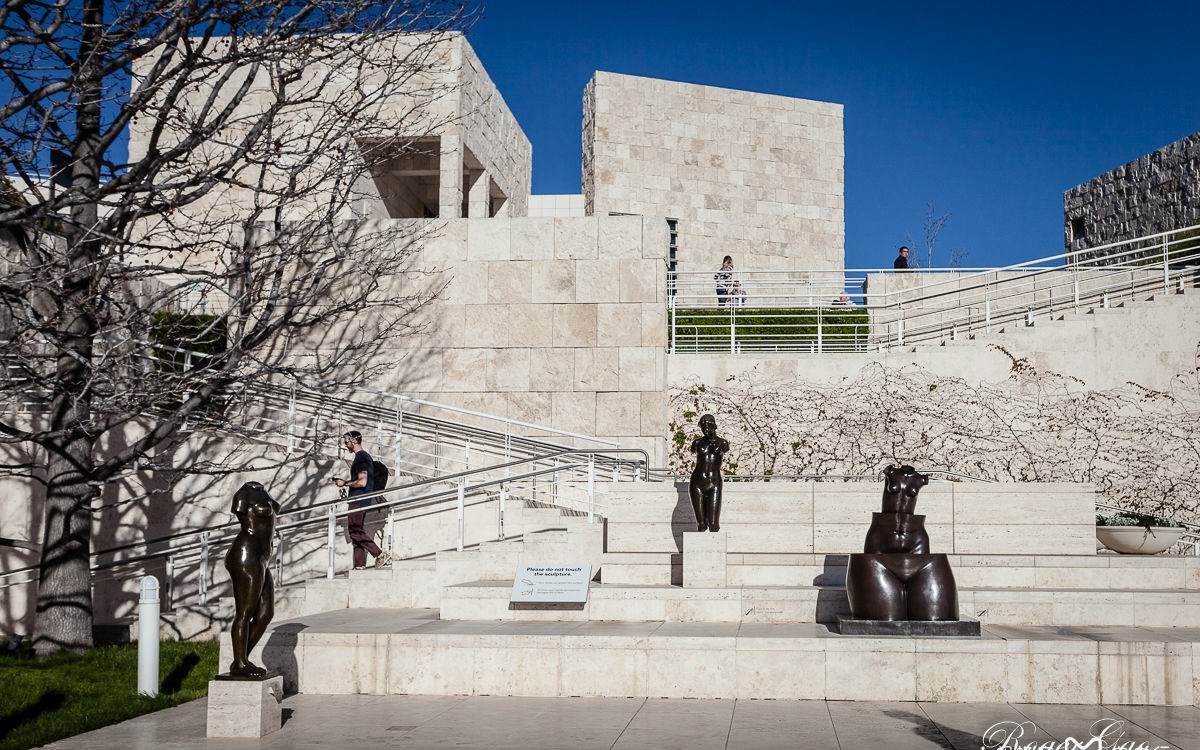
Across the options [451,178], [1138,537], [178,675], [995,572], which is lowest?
[178,675]

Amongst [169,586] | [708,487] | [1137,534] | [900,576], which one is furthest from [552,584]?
[1137,534]

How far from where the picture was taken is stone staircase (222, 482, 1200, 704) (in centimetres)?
895

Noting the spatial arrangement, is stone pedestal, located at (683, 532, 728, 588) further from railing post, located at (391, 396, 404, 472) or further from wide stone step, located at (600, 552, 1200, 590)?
railing post, located at (391, 396, 404, 472)

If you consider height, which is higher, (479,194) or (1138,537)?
(479,194)

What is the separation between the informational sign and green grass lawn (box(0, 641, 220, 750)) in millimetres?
3093

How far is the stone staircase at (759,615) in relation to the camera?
29.3 feet

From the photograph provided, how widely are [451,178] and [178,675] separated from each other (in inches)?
576

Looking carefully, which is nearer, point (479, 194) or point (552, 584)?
point (552, 584)

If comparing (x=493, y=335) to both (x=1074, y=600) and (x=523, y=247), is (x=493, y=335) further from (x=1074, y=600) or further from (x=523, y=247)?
(x=1074, y=600)

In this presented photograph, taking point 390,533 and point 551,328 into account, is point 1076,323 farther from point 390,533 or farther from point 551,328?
point 390,533

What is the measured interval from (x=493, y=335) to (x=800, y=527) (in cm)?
739

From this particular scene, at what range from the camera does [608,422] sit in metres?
19.0

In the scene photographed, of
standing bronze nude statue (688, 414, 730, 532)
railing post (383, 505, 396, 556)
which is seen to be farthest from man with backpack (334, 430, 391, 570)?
standing bronze nude statue (688, 414, 730, 532)

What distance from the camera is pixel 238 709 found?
764cm
